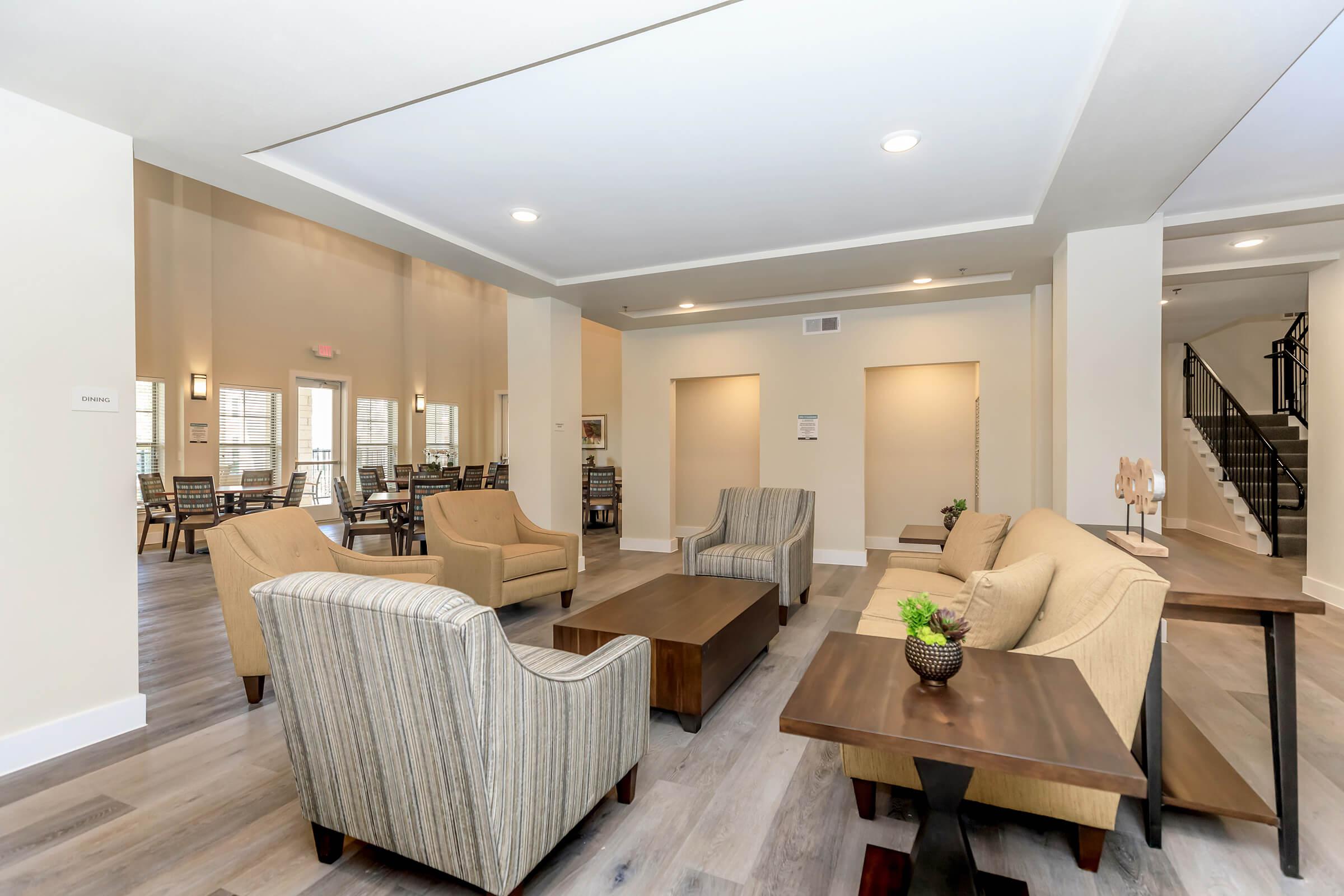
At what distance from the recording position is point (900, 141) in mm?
2971

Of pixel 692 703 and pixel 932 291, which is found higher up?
pixel 932 291

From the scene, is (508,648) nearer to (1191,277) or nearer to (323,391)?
(1191,277)

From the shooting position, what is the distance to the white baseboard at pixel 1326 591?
4496 mm

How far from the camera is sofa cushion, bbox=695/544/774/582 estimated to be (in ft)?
14.3

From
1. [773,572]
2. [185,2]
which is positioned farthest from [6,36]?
[773,572]

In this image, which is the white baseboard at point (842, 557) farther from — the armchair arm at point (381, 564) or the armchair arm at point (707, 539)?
the armchair arm at point (381, 564)

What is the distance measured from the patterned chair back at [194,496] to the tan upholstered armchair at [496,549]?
368 cm

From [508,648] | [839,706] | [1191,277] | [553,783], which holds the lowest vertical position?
[553,783]

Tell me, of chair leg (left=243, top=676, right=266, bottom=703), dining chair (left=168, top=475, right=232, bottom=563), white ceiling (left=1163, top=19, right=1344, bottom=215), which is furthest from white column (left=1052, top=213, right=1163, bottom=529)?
dining chair (left=168, top=475, right=232, bottom=563)

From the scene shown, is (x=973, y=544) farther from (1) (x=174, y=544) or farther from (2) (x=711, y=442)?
(1) (x=174, y=544)

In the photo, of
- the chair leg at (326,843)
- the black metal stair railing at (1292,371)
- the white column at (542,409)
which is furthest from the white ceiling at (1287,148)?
the black metal stair railing at (1292,371)

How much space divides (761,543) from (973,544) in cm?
167

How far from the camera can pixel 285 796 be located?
2189mm

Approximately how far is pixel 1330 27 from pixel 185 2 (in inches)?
156
